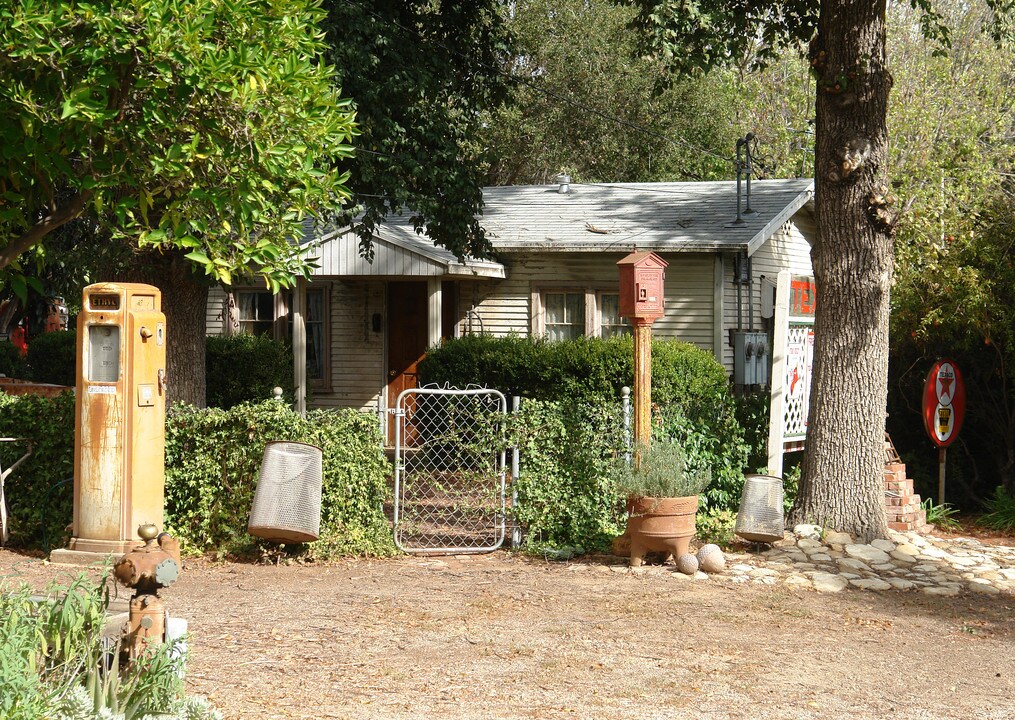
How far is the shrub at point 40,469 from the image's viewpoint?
29.9 feet

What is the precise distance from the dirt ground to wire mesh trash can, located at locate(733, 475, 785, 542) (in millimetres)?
1017

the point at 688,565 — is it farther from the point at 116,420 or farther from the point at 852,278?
the point at 116,420

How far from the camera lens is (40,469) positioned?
30.3ft

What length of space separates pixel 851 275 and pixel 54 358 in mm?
13152

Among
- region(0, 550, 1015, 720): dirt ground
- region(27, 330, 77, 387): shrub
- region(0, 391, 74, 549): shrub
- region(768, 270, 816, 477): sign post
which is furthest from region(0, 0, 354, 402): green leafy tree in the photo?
region(27, 330, 77, 387): shrub

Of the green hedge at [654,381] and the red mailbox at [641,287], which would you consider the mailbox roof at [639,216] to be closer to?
the green hedge at [654,381]

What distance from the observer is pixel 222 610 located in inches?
287

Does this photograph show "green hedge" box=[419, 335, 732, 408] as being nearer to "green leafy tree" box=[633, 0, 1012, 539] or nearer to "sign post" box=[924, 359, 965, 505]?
"green leafy tree" box=[633, 0, 1012, 539]

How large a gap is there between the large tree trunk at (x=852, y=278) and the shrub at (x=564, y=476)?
6.25 ft

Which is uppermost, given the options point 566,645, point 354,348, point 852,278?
point 852,278

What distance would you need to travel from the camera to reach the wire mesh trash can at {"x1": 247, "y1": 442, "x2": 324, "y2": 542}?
28.0ft

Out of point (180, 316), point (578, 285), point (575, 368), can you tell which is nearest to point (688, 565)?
point (575, 368)

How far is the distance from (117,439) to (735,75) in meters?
24.9

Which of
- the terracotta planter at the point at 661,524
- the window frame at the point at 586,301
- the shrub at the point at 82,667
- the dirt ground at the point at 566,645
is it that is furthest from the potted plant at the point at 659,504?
the window frame at the point at 586,301
